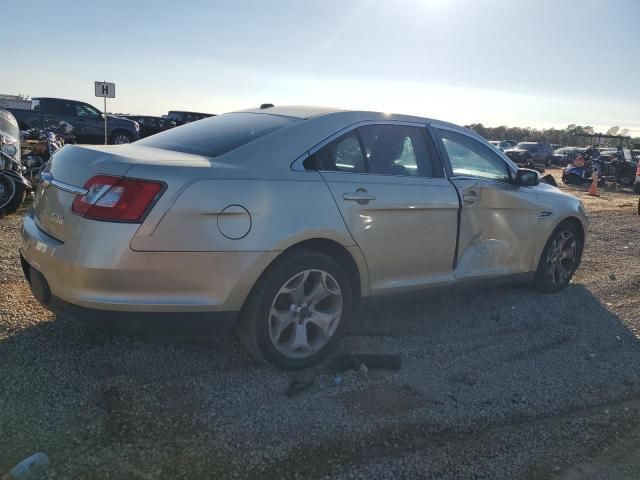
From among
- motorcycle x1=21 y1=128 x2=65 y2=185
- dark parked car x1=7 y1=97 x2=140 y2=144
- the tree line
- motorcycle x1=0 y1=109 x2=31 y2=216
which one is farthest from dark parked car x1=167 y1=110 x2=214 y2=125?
the tree line

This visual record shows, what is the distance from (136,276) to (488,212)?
9.49ft

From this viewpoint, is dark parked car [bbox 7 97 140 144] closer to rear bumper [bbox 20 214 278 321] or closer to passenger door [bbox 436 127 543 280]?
passenger door [bbox 436 127 543 280]

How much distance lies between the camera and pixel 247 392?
129 inches

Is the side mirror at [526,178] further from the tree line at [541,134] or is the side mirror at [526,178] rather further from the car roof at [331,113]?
the tree line at [541,134]

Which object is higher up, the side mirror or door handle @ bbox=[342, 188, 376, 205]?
the side mirror

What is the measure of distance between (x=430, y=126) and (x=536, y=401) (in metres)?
2.12

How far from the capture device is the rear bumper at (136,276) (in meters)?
2.90

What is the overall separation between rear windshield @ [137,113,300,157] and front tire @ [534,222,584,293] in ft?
9.89

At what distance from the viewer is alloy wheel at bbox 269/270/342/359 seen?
3.44m

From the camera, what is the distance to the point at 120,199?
115 inches

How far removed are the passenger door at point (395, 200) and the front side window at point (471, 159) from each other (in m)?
0.23

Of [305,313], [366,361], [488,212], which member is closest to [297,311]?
[305,313]


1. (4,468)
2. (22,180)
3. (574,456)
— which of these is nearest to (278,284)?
(4,468)

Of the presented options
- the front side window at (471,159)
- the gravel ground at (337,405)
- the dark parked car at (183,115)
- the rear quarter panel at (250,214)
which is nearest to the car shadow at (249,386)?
the gravel ground at (337,405)
